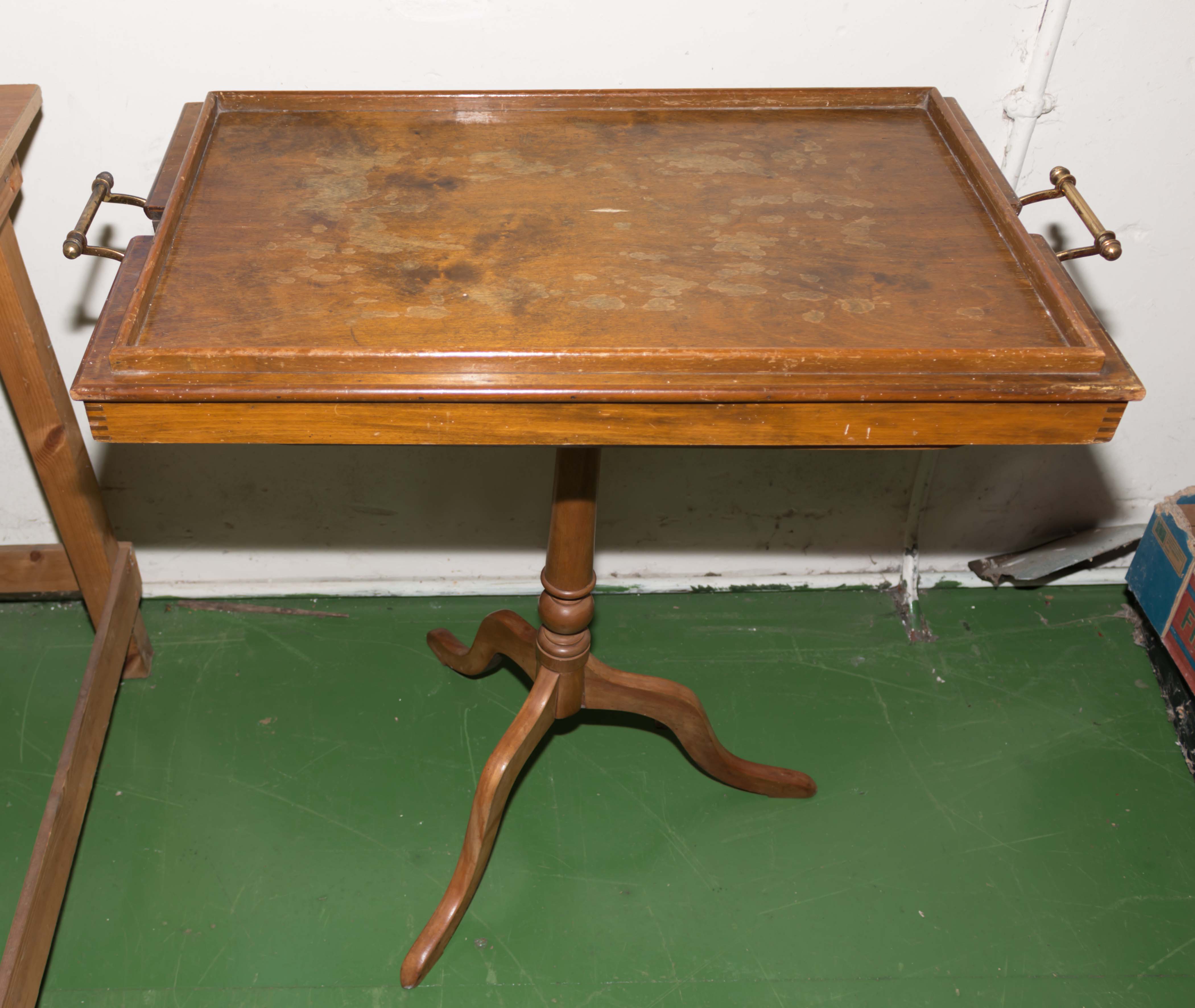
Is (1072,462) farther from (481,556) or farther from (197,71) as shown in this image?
(197,71)

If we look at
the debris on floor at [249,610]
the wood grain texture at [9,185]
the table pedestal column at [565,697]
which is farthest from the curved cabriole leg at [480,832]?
the wood grain texture at [9,185]

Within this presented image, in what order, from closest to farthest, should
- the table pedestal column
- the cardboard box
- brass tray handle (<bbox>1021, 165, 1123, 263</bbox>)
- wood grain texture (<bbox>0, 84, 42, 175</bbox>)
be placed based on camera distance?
1. brass tray handle (<bbox>1021, 165, 1123, 263</bbox>)
2. wood grain texture (<bbox>0, 84, 42, 175</bbox>)
3. the table pedestal column
4. the cardboard box

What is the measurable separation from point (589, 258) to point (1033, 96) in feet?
3.61

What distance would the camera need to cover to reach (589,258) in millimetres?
1415

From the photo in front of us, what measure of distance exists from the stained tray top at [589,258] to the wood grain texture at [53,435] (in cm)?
50

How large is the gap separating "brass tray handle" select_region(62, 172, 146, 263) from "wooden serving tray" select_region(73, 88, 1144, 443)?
0.03 metres

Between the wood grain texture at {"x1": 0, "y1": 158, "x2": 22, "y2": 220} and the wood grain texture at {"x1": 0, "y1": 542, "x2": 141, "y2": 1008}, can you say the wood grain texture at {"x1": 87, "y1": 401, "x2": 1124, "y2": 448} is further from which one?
the wood grain texture at {"x1": 0, "y1": 542, "x2": 141, "y2": 1008}

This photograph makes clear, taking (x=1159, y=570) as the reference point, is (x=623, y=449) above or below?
above

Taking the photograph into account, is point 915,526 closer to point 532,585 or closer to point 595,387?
point 532,585

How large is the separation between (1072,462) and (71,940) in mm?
2382

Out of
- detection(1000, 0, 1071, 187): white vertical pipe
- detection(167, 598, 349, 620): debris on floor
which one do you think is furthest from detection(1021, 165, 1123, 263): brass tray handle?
detection(167, 598, 349, 620): debris on floor

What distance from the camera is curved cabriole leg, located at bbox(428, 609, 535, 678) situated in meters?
2.12

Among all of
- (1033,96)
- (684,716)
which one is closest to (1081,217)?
(1033,96)

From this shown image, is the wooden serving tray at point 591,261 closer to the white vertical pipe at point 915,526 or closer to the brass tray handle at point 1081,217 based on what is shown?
the brass tray handle at point 1081,217
